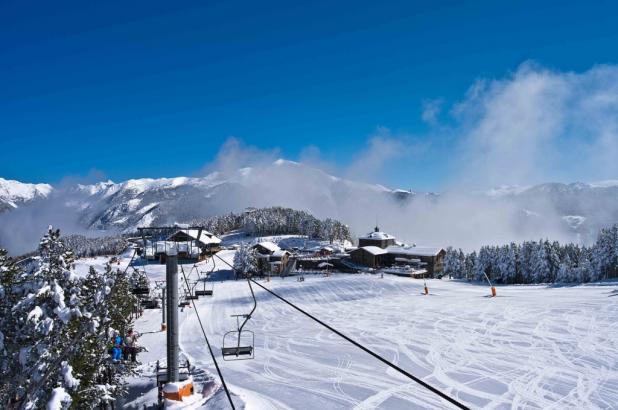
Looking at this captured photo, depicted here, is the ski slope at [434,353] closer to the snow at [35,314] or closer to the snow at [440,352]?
the snow at [440,352]

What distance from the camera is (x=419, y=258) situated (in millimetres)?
87125

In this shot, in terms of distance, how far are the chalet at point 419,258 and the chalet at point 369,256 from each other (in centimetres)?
154

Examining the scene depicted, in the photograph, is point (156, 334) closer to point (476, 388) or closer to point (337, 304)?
point (337, 304)

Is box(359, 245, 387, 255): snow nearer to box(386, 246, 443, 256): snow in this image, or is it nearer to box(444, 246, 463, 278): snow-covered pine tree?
box(386, 246, 443, 256): snow

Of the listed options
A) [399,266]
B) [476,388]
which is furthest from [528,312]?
[399,266]

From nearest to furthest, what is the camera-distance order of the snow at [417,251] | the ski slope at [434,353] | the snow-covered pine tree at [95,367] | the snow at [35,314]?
the snow at [35,314] → the snow-covered pine tree at [95,367] → the ski slope at [434,353] → the snow at [417,251]

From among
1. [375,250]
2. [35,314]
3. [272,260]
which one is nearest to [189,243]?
[35,314]

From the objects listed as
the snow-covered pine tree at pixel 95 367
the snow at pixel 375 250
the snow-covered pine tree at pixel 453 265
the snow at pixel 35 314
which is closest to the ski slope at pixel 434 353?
the snow-covered pine tree at pixel 95 367

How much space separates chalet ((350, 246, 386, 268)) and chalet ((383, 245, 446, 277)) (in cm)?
154

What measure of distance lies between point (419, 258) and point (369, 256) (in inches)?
428

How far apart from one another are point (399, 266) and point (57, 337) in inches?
3038

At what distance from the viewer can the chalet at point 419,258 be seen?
8625cm

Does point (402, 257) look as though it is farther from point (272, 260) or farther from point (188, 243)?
point (188, 243)

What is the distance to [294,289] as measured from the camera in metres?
53.1
